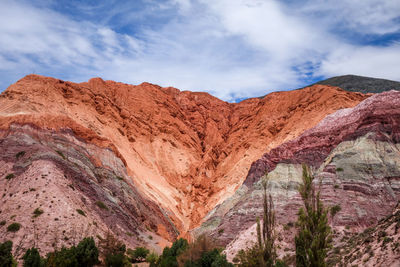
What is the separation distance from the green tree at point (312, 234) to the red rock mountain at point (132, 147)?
80.7 feet

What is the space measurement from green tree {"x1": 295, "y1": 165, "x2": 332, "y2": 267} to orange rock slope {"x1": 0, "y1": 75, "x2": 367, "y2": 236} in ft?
137

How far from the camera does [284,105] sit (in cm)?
7806

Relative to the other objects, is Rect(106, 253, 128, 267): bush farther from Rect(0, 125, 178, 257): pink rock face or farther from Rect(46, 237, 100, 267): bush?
Rect(0, 125, 178, 257): pink rock face

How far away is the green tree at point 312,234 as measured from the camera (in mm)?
13773

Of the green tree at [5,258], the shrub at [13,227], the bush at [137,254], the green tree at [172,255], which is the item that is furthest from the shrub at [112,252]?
the green tree at [5,258]

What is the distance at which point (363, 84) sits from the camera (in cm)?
9944

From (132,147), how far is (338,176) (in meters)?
39.2

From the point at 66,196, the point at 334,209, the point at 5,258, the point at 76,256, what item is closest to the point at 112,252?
the point at 76,256

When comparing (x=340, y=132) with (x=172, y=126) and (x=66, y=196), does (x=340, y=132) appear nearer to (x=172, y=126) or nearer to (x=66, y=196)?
(x=66, y=196)

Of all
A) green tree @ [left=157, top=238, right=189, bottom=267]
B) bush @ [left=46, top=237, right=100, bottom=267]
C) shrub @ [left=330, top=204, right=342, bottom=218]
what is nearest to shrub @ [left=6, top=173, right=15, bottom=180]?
bush @ [left=46, top=237, right=100, bottom=267]

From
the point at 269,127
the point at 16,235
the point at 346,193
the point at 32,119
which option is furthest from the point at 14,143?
the point at 269,127

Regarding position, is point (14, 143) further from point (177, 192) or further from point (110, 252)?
point (177, 192)

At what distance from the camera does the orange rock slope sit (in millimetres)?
55844

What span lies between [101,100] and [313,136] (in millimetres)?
40310
